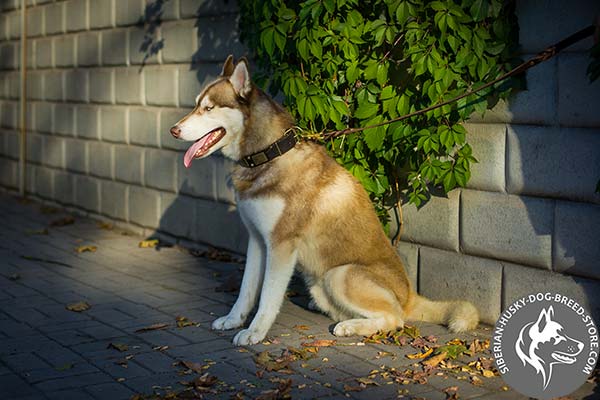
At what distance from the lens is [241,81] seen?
509 centimetres

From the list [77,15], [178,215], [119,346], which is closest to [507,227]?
[119,346]

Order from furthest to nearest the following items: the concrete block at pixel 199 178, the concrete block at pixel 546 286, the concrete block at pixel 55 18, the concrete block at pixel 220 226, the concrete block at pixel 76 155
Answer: the concrete block at pixel 55 18, the concrete block at pixel 76 155, the concrete block at pixel 199 178, the concrete block at pixel 220 226, the concrete block at pixel 546 286

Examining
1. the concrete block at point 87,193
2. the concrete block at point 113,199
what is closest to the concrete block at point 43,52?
the concrete block at point 87,193

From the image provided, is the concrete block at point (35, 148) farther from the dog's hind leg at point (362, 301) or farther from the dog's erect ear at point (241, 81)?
the dog's hind leg at point (362, 301)

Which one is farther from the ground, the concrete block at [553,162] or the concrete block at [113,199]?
the concrete block at [553,162]

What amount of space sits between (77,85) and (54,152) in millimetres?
1020

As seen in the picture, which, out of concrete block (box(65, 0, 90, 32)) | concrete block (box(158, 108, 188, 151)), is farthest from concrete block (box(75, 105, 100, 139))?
concrete block (box(158, 108, 188, 151))

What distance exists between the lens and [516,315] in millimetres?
4918

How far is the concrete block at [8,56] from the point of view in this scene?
Answer: 1133 cm

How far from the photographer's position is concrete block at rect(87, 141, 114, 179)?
9134 millimetres

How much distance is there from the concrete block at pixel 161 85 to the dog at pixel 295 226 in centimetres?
279

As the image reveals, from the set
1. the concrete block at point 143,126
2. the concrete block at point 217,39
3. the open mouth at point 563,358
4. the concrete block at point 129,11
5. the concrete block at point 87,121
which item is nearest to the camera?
the open mouth at point 563,358

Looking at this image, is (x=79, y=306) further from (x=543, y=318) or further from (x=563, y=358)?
(x=563, y=358)

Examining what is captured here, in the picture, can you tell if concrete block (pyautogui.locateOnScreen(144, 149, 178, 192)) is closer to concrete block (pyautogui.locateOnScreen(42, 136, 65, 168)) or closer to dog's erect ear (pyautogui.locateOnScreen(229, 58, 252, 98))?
concrete block (pyautogui.locateOnScreen(42, 136, 65, 168))
